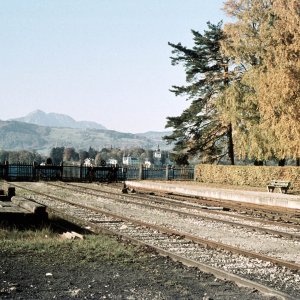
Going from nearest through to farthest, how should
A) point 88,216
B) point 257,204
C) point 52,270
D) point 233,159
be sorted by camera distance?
point 52,270 < point 88,216 < point 257,204 < point 233,159

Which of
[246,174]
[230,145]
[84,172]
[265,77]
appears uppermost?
[265,77]

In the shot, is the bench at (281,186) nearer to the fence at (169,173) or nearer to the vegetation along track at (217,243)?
the vegetation along track at (217,243)

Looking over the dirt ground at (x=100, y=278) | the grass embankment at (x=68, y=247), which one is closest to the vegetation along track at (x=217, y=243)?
the dirt ground at (x=100, y=278)

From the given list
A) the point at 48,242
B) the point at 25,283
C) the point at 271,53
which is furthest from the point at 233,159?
the point at 25,283

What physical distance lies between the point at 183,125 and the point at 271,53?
1803 cm

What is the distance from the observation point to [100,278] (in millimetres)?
8312

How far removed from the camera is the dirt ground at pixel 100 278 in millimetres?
7418

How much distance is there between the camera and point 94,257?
390 inches

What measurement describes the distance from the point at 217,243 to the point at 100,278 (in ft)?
13.8

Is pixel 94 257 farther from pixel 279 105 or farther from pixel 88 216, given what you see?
pixel 279 105

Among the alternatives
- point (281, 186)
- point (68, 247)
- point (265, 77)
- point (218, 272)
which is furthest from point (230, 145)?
point (218, 272)

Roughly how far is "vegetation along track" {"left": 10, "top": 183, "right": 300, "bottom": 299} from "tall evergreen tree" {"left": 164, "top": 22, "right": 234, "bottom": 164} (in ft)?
89.2

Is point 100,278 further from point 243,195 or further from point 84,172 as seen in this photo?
point 84,172

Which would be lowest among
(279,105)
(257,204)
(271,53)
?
(257,204)
